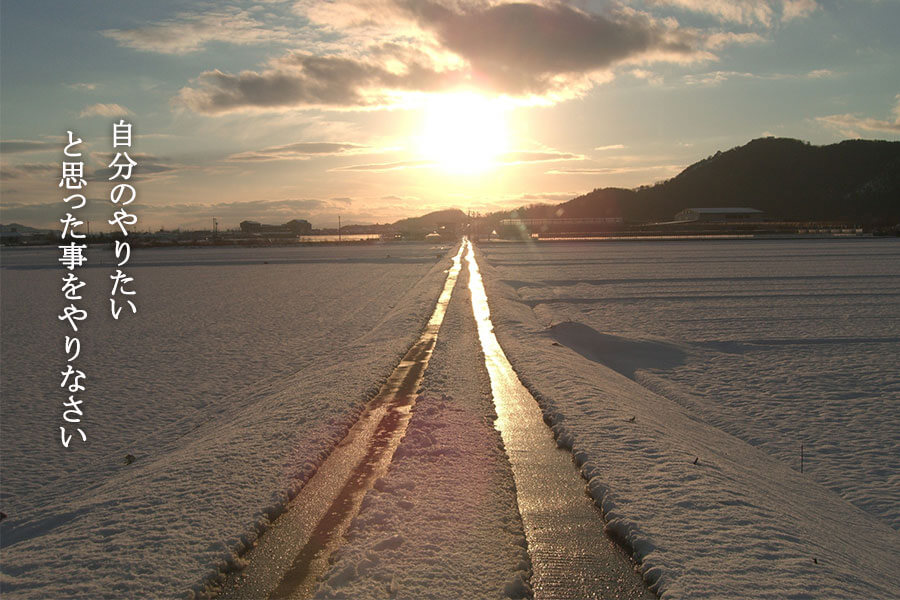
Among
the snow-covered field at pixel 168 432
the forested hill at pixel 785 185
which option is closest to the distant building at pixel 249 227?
the forested hill at pixel 785 185

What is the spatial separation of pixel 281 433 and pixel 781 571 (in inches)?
201

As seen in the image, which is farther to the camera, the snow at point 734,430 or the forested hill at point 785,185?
the forested hill at point 785,185

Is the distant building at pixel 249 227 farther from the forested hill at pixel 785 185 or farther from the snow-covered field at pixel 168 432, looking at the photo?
the snow-covered field at pixel 168 432

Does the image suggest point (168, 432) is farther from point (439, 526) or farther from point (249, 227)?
point (249, 227)

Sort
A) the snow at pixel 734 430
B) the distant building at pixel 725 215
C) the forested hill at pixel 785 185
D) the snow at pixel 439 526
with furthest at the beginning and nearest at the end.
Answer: the forested hill at pixel 785 185, the distant building at pixel 725 215, the snow at pixel 734 430, the snow at pixel 439 526

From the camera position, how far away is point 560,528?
16.7ft

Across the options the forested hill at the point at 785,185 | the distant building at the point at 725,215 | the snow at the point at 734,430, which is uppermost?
the forested hill at the point at 785,185

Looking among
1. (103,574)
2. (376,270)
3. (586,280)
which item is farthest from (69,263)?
(376,270)

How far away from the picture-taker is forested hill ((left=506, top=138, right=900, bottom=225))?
158500 millimetres

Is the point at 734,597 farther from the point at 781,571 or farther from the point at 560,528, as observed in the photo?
the point at 560,528

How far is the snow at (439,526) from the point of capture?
421 centimetres

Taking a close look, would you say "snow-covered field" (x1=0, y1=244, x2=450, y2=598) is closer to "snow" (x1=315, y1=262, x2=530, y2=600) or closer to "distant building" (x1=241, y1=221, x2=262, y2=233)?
"snow" (x1=315, y1=262, x2=530, y2=600)

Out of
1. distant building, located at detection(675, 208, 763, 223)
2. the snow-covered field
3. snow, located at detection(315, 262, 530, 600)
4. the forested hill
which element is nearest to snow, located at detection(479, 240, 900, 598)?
snow, located at detection(315, 262, 530, 600)

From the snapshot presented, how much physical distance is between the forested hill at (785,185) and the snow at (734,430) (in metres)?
152
